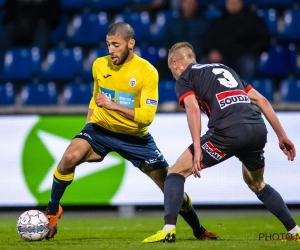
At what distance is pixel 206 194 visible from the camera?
1064 cm

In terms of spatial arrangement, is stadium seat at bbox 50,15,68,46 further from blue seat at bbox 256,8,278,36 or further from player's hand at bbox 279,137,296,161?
player's hand at bbox 279,137,296,161

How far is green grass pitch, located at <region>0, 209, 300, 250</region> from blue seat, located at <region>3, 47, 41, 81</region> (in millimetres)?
3046

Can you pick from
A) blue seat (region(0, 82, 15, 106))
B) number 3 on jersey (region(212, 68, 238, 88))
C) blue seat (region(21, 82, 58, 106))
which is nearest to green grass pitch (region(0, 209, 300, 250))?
number 3 on jersey (region(212, 68, 238, 88))

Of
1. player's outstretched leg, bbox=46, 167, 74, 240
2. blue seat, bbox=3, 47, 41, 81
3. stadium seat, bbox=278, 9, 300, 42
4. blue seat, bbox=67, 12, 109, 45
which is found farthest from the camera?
blue seat, bbox=67, 12, 109, 45

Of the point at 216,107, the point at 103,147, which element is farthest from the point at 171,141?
the point at 216,107

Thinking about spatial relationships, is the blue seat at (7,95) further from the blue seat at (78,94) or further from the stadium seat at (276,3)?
the stadium seat at (276,3)

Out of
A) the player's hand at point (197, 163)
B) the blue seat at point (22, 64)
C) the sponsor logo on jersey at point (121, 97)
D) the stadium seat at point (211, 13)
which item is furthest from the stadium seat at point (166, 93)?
the player's hand at point (197, 163)

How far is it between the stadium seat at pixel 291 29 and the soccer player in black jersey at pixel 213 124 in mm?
6290

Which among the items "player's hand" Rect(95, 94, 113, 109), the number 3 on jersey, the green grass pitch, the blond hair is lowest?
the green grass pitch

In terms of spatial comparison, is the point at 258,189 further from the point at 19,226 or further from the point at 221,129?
the point at 19,226

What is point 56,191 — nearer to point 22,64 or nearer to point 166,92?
point 166,92

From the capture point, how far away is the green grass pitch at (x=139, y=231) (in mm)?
6434

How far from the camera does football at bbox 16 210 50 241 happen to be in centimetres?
704

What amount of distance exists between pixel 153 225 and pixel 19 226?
2.72 metres
